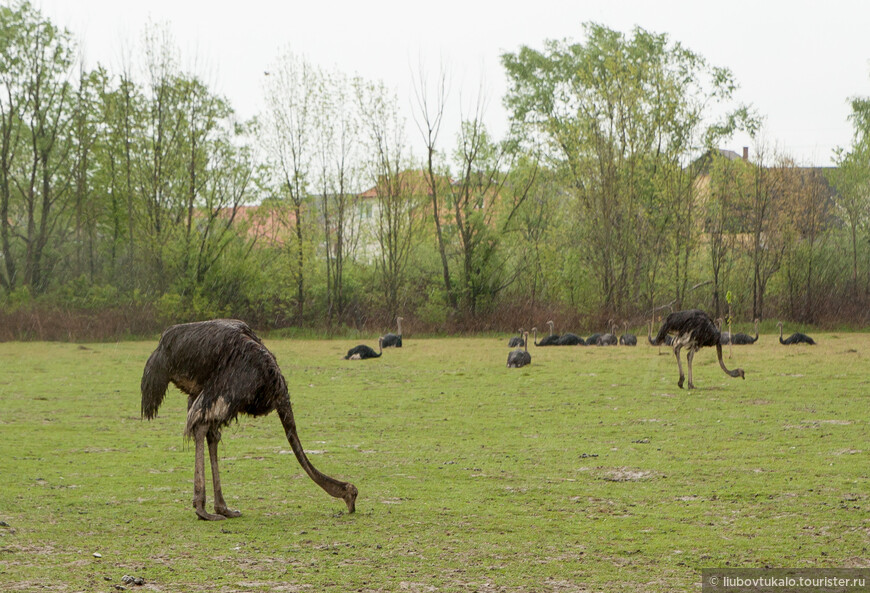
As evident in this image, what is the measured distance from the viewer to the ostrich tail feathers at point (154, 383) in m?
7.34

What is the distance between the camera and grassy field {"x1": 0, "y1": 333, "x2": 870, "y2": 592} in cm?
597

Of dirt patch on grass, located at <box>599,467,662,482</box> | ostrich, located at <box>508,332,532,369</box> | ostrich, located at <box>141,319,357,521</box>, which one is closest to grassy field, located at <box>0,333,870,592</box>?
dirt patch on grass, located at <box>599,467,662,482</box>

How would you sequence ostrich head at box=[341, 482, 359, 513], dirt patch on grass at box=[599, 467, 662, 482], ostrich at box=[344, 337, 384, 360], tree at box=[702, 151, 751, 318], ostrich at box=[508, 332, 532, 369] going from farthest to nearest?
tree at box=[702, 151, 751, 318], ostrich at box=[344, 337, 384, 360], ostrich at box=[508, 332, 532, 369], dirt patch on grass at box=[599, 467, 662, 482], ostrich head at box=[341, 482, 359, 513]

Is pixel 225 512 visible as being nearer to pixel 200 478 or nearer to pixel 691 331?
pixel 200 478

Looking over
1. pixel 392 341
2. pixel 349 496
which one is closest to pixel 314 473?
pixel 349 496

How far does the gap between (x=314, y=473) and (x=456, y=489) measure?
1807 mm

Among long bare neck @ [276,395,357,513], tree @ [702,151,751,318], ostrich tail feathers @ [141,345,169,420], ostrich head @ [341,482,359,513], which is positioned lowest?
ostrich head @ [341,482,359,513]

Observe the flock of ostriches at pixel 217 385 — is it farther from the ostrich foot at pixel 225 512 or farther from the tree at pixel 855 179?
the tree at pixel 855 179

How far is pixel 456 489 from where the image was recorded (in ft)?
28.0

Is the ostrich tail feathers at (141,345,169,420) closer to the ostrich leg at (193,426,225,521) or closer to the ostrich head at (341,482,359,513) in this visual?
the ostrich leg at (193,426,225,521)

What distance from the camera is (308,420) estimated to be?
530 inches

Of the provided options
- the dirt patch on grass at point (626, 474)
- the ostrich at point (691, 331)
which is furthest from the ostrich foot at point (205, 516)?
the ostrich at point (691, 331)

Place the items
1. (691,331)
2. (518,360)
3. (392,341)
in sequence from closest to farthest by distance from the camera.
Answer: (691,331) < (518,360) < (392,341)

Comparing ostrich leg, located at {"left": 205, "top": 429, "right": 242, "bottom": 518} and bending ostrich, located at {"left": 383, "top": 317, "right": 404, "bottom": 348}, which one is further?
bending ostrich, located at {"left": 383, "top": 317, "right": 404, "bottom": 348}
